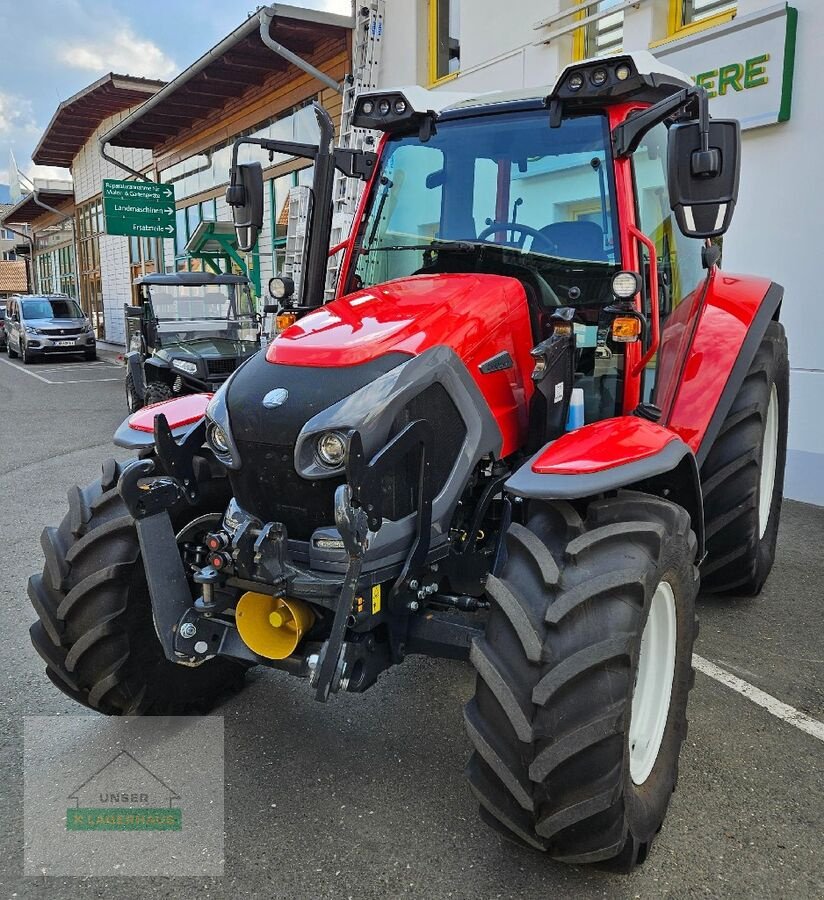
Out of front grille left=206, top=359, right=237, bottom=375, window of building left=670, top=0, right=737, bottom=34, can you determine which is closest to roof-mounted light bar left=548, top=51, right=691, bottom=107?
window of building left=670, top=0, right=737, bottom=34

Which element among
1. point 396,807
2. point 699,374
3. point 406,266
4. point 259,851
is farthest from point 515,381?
point 259,851

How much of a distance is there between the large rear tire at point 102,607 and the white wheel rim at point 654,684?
1.50 meters

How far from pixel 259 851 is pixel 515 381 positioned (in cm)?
167

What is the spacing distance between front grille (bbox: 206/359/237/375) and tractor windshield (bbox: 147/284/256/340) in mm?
1398

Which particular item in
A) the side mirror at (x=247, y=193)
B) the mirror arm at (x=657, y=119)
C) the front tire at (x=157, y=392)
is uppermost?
the mirror arm at (x=657, y=119)

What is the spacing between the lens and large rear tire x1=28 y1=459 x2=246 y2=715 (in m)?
2.69

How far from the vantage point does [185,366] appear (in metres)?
9.20

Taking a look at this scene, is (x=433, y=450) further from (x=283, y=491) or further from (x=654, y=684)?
(x=654, y=684)

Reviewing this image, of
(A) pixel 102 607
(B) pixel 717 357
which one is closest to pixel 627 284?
(B) pixel 717 357

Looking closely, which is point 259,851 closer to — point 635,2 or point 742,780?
point 742,780

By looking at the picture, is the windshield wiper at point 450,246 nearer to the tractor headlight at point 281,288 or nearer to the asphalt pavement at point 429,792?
the tractor headlight at point 281,288

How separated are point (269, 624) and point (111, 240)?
26832mm

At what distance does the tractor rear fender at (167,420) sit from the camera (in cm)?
296

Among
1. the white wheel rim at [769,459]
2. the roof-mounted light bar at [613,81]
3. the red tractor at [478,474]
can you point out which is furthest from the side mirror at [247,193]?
the white wheel rim at [769,459]
